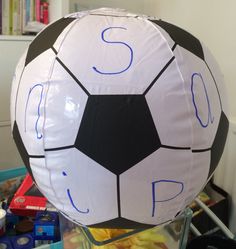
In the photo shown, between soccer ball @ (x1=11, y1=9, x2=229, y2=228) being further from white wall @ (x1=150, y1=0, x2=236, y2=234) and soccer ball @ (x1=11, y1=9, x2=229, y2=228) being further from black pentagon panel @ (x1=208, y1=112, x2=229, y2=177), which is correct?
white wall @ (x1=150, y1=0, x2=236, y2=234)

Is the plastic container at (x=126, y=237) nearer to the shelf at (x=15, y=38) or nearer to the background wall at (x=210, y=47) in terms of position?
the background wall at (x=210, y=47)

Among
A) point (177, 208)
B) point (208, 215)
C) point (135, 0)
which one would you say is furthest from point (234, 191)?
point (135, 0)

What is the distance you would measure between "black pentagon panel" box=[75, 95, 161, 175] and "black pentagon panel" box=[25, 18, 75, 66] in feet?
0.42

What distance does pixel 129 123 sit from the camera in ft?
1.21

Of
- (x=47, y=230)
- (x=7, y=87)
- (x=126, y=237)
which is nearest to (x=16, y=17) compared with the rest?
(x=7, y=87)

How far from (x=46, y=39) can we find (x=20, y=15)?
93 cm

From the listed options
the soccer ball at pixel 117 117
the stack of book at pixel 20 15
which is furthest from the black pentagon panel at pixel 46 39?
the stack of book at pixel 20 15

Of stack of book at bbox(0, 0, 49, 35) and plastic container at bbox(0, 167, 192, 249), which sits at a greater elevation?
stack of book at bbox(0, 0, 49, 35)

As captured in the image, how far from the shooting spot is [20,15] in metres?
1.25

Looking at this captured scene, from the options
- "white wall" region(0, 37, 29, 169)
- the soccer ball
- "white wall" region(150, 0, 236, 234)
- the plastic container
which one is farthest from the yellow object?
"white wall" region(0, 37, 29, 169)

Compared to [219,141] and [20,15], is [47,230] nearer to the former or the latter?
[219,141]

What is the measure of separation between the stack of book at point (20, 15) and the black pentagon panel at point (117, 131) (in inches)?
40.5

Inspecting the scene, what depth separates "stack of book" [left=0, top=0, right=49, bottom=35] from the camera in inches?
48.1

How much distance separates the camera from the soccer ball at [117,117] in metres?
0.37
